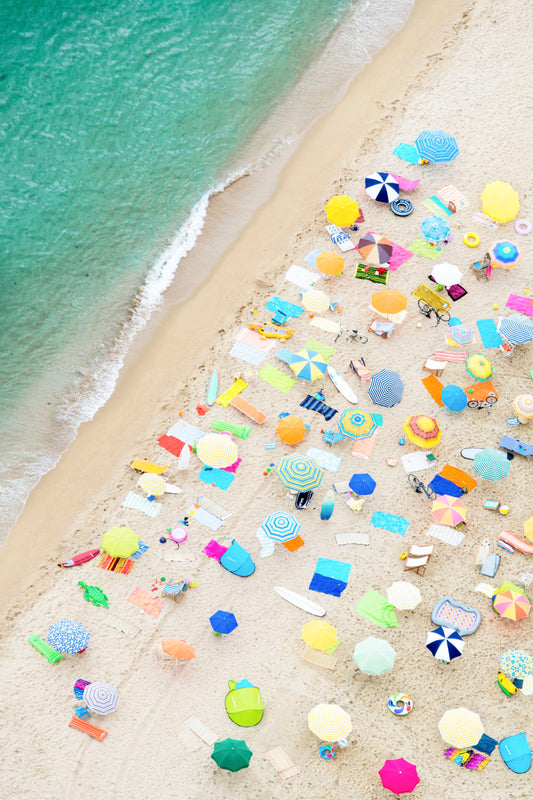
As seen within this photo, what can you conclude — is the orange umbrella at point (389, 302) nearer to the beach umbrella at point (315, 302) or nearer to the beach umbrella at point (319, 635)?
the beach umbrella at point (315, 302)

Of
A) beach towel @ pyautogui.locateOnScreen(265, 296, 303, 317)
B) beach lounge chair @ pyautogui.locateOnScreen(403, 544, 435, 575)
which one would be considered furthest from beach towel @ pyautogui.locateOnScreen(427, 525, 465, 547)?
beach towel @ pyautogui.locateOnScreen(265, 296, 303, 317)

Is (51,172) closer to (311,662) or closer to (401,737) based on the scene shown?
(311,662)

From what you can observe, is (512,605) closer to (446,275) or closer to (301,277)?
(446,275)

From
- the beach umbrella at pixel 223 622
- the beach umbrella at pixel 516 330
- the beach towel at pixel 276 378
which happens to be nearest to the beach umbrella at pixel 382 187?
the beach umbrella at pixel 516 330

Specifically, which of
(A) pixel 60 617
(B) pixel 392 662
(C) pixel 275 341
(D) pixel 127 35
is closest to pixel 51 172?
(D) pixel 127 35

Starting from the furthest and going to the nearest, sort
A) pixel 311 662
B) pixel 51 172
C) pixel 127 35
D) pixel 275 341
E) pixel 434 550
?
pixel 127 35 → pixel 51 172 → pixel 275 341 → pixel 434 550 → pixel 311 662
